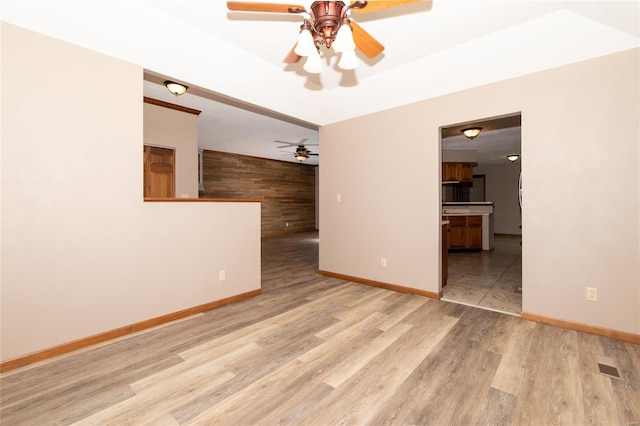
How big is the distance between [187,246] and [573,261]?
3.67m

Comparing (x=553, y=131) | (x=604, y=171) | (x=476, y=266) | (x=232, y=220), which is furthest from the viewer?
(x=476, y=266)

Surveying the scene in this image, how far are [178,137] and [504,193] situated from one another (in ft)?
36.2

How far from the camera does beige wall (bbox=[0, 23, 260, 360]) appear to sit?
195 centimetres

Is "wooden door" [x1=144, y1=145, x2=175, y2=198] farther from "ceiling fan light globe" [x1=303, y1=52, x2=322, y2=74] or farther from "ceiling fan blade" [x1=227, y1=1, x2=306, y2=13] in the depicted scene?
"ceiling fan light globe" [x1=303, y1=52, x2=322, y2=74]

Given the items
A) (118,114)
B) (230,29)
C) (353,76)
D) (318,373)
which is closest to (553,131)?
(353,76)

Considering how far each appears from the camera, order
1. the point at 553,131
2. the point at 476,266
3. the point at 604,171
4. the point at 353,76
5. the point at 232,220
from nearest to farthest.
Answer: the point at 604,171, the point at 553,131, the point at 232,220, the point at 353,76, the point at 476,266

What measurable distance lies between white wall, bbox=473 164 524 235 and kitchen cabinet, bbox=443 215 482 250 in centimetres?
446

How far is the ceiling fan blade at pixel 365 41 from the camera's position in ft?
6.69

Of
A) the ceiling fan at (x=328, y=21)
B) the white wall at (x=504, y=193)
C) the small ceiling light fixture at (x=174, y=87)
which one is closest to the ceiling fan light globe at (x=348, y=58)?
the ceiling fan at (x=328, y=21)

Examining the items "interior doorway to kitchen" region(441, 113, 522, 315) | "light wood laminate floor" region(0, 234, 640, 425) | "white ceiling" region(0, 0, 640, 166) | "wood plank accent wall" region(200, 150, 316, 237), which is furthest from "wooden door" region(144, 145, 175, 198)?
"interior doorway to kitchen" region(441, 113, 522, 315)

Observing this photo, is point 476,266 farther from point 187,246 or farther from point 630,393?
point 187,246

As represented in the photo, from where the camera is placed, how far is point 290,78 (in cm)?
375

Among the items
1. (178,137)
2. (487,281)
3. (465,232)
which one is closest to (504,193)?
(465,232)

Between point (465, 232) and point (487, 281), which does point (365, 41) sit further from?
point (465, 232)
